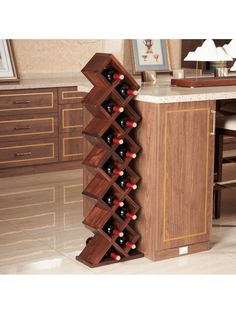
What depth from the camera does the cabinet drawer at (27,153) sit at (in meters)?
5.61

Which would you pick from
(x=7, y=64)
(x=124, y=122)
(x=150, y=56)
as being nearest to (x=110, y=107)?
(x=124, y=122)

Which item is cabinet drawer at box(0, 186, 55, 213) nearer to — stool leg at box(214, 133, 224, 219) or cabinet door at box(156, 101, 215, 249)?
stool leg at box(214, 133, 224, 219)

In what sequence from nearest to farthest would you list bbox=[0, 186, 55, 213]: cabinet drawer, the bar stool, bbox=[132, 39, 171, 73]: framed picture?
the bar stool
bbox=[0, 186, 55, 213]: cabinet drawer
bbox=[132, 39, 171, 73]: framed picture

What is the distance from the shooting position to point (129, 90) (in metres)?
3.18

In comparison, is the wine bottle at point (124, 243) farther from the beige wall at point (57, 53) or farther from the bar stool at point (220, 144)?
the beige wall at point (57, 53)

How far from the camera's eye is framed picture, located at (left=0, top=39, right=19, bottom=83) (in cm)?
589

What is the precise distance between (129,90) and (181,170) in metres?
0.59

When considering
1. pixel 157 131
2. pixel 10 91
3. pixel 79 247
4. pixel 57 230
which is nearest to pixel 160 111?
pixel 157 131

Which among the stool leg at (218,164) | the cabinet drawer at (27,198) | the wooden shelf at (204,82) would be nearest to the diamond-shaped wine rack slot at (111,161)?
the wooden shelf at (204,82)

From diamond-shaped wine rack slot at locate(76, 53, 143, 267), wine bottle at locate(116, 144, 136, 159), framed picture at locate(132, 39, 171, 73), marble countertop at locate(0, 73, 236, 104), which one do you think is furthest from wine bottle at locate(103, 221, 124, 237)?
framed picture at locate(132, 39, 171, 73)

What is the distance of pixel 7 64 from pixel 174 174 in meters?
3.27

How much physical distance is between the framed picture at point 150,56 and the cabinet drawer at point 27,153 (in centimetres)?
173

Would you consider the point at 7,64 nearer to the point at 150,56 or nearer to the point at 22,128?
the point at 22,128

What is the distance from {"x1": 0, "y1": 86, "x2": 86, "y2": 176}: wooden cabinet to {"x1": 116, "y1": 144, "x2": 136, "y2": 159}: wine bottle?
2.53m
